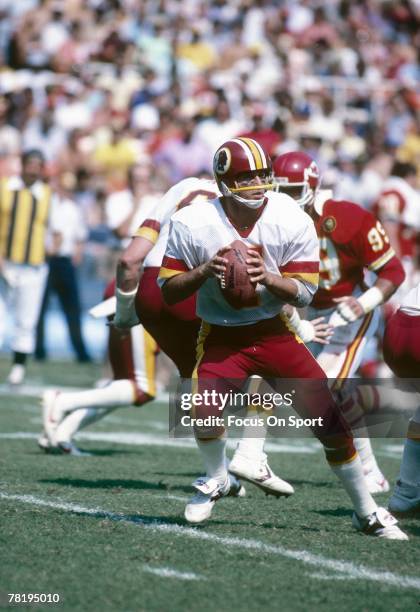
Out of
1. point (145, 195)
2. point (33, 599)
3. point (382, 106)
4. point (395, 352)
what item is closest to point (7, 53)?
point (382, 106)

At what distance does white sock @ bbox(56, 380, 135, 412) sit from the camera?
648 centimetres

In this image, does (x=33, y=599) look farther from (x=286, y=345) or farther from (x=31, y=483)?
(x=31, y=483)

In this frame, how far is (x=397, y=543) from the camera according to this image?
425 cm

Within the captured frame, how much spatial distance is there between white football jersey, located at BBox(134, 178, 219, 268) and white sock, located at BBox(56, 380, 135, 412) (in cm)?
132

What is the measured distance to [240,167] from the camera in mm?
4266

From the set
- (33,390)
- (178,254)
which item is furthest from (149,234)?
(33,390)

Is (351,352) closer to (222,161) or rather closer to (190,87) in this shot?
(222,161)

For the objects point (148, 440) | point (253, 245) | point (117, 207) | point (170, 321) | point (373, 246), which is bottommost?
point (148, 440)

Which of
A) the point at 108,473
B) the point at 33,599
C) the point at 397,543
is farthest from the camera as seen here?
the point at 108,473

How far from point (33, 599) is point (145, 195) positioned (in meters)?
6.28

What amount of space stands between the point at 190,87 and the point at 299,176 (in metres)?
9.51

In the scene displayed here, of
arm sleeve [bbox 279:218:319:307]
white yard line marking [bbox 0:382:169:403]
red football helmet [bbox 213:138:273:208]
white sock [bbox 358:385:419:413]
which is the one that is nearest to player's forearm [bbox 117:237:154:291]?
red football helmet [bbox 213:138:273:208]

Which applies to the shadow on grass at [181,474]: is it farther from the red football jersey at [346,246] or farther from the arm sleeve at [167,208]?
the arm sleeve at [167,208]

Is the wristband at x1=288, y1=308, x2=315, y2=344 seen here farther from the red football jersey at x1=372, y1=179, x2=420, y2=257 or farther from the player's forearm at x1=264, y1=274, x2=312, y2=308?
the red football jersey at x1=372, y1=179, x2=420, y2=257
